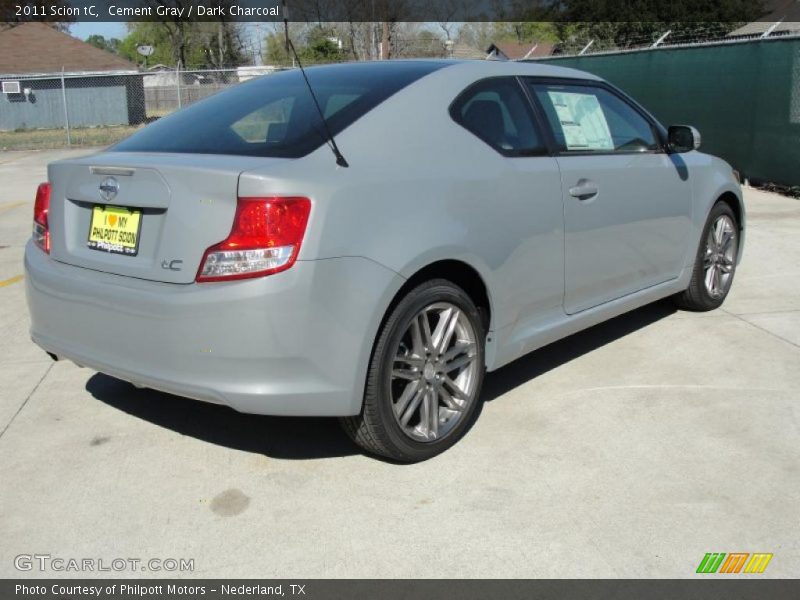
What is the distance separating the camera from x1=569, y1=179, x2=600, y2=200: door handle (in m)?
4.21

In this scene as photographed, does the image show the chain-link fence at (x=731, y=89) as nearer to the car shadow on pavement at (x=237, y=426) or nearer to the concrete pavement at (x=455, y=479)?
the concrete pavement at (x=455, y=479)

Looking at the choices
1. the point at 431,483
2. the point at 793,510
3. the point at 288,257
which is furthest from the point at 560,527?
the point at 288,257

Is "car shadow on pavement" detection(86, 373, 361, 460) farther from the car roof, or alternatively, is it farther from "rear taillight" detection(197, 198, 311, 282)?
the car roof

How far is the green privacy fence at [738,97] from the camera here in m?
11.3

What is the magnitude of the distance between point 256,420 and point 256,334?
1195mm

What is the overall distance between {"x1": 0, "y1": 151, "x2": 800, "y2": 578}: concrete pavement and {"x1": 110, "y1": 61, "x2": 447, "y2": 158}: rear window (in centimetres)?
132

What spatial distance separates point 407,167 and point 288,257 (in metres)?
0.70

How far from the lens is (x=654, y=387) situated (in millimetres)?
4473

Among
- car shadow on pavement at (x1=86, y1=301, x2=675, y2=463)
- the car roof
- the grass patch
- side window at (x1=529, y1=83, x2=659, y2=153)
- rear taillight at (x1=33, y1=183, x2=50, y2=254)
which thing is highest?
the car roof

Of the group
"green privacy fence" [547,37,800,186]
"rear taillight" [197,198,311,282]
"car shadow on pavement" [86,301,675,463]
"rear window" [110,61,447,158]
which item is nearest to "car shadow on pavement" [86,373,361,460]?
"car shadow on pavement" [86,301,675,463]

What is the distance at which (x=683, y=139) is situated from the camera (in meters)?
5.05

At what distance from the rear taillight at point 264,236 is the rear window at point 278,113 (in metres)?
0.31

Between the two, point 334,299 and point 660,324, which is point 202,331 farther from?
point 660,324

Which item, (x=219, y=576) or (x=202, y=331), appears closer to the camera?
(x=219, y=576)
